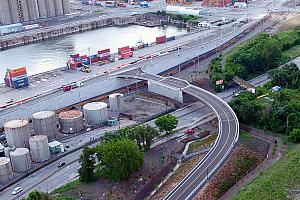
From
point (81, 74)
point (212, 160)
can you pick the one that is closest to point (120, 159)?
point (212, 160)

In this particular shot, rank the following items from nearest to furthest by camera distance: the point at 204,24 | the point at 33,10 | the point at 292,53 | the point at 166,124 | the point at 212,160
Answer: the point at 212,160 → the point at 166,124 → the point at 292,53 → the point at 204,24 → the point at 33,10

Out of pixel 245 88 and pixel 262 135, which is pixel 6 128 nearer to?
pixel 262 135

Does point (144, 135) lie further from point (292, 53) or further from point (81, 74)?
point (292, 53)

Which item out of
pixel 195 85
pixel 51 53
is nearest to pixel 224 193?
pixel 195 85

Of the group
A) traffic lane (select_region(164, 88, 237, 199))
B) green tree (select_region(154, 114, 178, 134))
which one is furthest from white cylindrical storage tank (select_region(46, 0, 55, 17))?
green tree (select_region(154, 114, 178, 134))

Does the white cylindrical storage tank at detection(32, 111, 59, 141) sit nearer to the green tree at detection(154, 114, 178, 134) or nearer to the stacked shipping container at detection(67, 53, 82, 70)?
the green tree at detection(154, 114, 178, 134)

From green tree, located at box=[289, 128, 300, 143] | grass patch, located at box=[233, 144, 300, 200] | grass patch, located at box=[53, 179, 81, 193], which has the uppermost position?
green tree, located at box=[289, 128, 300, 143]

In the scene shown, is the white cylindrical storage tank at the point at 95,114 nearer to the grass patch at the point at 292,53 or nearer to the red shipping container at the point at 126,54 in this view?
the red shipping container at the point at 126,54
